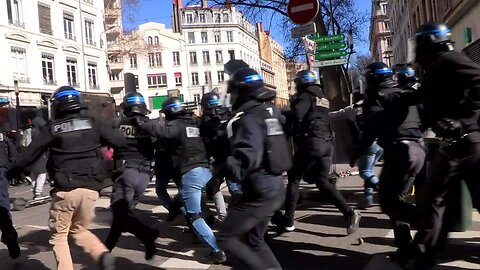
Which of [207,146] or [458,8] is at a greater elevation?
[458,8]

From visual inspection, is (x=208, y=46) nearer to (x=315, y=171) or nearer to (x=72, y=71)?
(x=72, y=71)

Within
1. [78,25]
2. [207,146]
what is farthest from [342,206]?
[78,25]

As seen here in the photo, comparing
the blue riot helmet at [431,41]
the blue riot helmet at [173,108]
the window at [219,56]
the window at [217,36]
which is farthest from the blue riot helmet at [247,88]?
the window at [217,36]

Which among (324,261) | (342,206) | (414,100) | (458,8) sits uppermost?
(458,8)

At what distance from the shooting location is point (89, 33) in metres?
39.0

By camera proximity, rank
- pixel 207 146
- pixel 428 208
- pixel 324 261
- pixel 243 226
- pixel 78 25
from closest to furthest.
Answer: pixel 243 226 < pixel 428 208 < pixel 324 261 < pixel 207 146 < pixel 78 25

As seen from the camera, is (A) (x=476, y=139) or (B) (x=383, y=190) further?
(B) (x=383, y=190)

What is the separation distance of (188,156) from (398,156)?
218 cm

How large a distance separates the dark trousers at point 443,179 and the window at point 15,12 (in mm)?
31165

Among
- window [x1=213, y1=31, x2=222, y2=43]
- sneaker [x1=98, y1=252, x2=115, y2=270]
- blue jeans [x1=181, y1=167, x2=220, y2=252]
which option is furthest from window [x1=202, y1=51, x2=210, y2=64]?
sneaker [x1=98, y1=252, x2=115, y2=270]

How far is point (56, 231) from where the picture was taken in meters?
4.47

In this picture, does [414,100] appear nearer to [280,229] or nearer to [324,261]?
[324,261]

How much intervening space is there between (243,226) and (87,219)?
157 centimetres

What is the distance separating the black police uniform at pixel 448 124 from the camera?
12.5 ft
